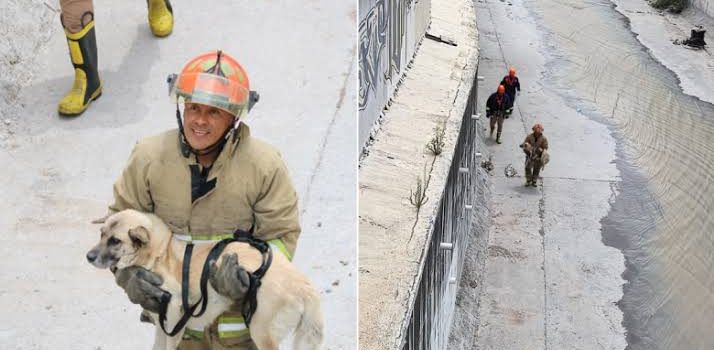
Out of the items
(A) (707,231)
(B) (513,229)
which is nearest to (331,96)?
(B) (513,229)

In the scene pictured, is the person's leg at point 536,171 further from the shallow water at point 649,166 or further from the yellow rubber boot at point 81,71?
the yellow rubber boot at point 81,71

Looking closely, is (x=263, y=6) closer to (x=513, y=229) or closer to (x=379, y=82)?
(x=379, y=82)

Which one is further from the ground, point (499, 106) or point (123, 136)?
point (123, 136)

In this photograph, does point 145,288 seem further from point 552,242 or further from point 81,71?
point 552,242

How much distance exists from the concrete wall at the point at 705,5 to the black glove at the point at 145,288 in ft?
85.2

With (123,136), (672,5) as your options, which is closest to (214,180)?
(123,136)

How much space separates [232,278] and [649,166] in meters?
15.1

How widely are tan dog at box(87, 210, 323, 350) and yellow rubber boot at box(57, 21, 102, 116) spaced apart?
193 inches

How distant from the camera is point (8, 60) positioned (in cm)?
878

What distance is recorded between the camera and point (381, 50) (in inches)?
436

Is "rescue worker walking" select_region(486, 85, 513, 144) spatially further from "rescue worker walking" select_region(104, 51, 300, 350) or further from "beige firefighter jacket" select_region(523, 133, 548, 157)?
"rescue worker walking" select_region(104, 51, 300, 350)

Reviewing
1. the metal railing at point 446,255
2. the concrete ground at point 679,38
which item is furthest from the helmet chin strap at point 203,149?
the concrete ground at point 679,38

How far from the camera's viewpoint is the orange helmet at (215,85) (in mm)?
3340

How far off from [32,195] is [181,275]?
4.19 m
